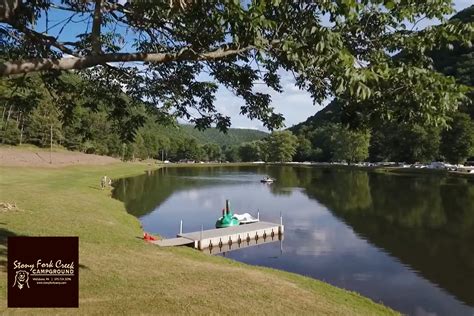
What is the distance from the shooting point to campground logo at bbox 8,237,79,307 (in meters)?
9.44

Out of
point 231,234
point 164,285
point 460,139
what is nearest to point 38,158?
point 231,234

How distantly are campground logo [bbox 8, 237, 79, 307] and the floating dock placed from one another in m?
16.9

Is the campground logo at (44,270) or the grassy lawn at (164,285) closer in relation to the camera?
the campground logo at (44,270)

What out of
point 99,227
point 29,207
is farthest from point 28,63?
point 29,207

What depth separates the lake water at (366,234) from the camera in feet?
75.5

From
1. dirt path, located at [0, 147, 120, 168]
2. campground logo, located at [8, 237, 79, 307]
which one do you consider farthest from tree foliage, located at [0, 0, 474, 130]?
dirt path, located at [0, 147, 120, 168]

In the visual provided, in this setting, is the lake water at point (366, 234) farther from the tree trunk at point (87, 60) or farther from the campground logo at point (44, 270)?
the tree trunk at point (87, 60)

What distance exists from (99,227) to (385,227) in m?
25.1

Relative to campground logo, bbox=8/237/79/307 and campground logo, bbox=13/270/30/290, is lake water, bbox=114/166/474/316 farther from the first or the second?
campground logo, bbox=13/270/30/290

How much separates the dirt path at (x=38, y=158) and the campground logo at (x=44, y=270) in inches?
2639

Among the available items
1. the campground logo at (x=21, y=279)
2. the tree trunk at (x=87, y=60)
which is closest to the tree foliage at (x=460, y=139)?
the tree trunk at (x=87, y=60)

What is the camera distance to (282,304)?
559 inches

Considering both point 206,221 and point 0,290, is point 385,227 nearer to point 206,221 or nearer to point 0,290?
point 206,221

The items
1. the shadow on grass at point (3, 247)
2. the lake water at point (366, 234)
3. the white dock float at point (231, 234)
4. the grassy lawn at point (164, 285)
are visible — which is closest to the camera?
the grassy lawn at point (164, 285)
